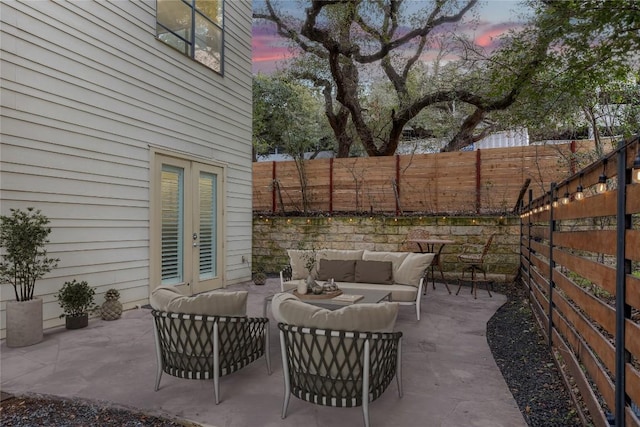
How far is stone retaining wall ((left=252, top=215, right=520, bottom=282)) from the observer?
7.68 metres

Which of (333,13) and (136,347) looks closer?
(136,347)

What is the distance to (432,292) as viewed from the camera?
686cm

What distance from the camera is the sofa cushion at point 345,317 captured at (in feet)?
7.33

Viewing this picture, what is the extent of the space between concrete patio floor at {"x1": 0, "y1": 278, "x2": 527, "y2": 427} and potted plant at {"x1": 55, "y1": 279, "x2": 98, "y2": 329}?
0.15 metres

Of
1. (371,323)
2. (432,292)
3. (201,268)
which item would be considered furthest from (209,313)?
(432,292)

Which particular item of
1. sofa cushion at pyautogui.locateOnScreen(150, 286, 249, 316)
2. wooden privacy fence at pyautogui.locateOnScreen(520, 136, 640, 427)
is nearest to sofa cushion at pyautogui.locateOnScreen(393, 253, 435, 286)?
wooden privacy fence at pyautogui.locateOnScreen(520, 136, 640, 427)

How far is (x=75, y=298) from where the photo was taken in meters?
4.47

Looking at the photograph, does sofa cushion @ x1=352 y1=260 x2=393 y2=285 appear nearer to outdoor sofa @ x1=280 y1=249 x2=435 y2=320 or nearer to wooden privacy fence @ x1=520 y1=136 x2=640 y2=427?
outdoor sofa @ x1=280 y1=249 x2=435 y2=320

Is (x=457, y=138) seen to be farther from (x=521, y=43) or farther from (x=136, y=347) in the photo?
(x=136, y=347)

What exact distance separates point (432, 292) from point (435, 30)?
784cm

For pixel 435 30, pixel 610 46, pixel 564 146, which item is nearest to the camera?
pixel 610 46

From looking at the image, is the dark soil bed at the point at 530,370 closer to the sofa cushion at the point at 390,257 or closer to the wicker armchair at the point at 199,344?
the sofa cushion at the point at 390,257

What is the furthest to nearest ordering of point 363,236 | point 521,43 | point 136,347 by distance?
point 363,236 < point 521,43 < point 136,347

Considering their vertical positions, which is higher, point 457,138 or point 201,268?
Answer: point 457,138
